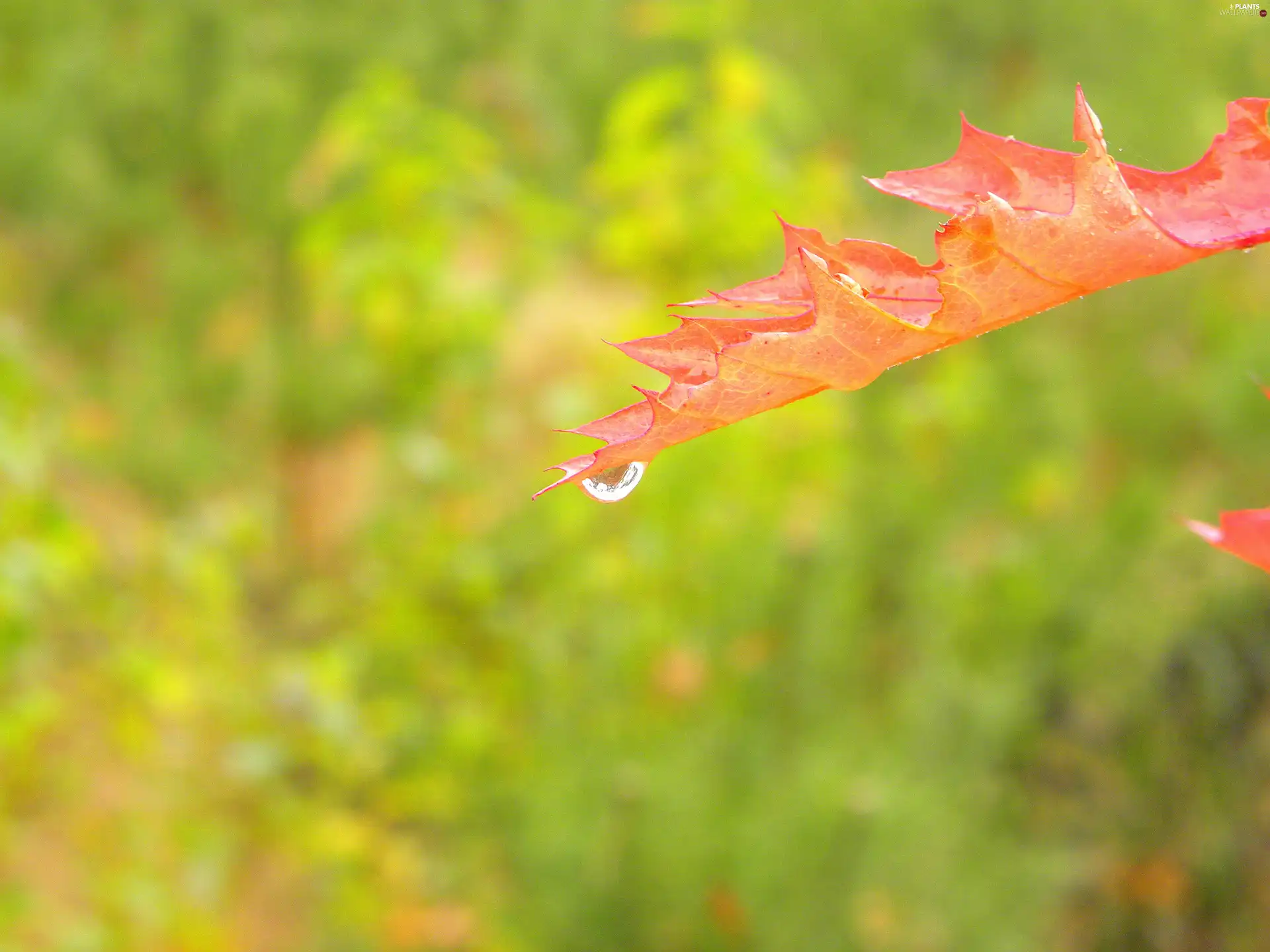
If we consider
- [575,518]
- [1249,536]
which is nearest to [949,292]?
[1249,536]

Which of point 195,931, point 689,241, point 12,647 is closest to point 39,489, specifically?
point 12,647

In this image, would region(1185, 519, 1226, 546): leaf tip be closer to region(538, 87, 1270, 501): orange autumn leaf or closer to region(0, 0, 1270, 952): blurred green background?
region(538, 87, 1270, 501): orange autumn leaf

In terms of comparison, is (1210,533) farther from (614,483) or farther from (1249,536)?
(614,483)

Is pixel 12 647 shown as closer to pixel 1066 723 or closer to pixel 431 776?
pixel 431 776

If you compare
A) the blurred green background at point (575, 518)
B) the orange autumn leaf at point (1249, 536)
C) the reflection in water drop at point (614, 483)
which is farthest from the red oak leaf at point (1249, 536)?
the blurred green background at point (575, 518)

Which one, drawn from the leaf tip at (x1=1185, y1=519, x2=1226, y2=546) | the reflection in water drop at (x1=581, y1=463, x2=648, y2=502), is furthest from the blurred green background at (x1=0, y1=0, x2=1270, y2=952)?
the leaf tip at (x1=1185, y1=519, x2=1226, y2=546)

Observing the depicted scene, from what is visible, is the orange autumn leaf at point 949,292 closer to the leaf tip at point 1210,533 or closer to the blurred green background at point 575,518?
the leaf tip at point 1210,533
